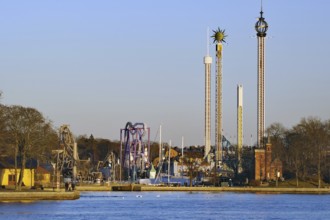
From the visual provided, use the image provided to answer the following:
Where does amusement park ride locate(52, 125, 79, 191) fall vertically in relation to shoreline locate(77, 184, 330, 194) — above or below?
above

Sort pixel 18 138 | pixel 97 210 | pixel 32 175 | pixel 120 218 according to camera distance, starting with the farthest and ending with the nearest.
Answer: pixel 32 175, pixel 18 138, pixel 97 210, pixel 120 218

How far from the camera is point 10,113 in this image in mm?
133875

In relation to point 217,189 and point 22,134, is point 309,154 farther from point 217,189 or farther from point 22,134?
point 22,134

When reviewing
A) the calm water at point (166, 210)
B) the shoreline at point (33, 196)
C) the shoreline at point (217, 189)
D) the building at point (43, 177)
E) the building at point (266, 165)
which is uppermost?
the building at point (266, 165)

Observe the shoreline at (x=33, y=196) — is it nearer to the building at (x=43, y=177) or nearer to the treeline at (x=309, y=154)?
the building at (x=43, y=177)

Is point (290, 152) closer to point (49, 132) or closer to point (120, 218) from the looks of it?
point (49, 132)

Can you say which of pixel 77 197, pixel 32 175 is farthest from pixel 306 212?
pixel 32 175

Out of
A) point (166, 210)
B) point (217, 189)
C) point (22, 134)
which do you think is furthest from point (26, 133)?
point (217, 189)

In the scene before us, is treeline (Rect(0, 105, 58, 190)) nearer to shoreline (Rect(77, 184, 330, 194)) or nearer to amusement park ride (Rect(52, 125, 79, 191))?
shoreline (Rect(77, 184, 330, 194))

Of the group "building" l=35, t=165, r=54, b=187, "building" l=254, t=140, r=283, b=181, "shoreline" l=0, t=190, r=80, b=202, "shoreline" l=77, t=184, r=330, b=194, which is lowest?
"shoreline" l=0, t=190, r=80, b=202

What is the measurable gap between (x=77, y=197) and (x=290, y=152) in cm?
6530

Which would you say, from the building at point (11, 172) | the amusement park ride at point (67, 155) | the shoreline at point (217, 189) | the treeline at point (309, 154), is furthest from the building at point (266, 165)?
the building at point (11, 172)

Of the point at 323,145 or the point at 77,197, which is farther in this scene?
the point at 323,145

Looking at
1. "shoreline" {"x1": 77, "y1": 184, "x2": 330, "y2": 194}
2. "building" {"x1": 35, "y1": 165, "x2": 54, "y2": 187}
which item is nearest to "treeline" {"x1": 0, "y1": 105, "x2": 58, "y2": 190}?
"building" {"x1": 35, "y1": 165, "x2": 54, "y2": 187}
